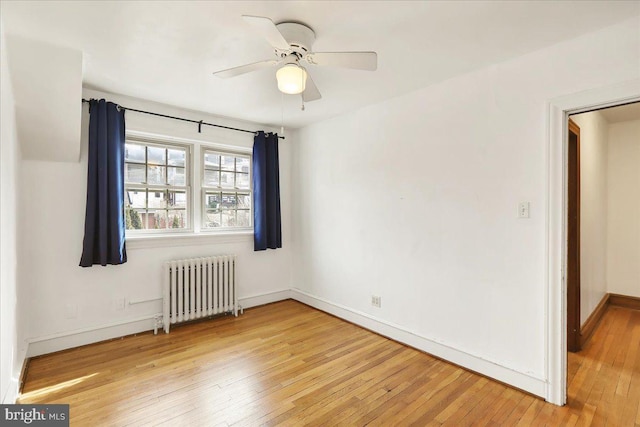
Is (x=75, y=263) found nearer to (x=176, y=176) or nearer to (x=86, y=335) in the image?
(x=86, y=335)

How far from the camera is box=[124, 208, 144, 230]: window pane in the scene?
334 centimetres

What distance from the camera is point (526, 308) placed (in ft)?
7.50

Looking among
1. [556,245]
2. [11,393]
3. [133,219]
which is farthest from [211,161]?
[556,245]

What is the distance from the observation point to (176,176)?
368 cm

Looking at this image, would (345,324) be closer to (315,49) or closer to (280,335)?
(280,335)

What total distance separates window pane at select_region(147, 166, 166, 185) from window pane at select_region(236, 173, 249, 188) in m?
0.94

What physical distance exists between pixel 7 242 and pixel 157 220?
5.36ft

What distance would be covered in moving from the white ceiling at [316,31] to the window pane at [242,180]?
1540 millimetres

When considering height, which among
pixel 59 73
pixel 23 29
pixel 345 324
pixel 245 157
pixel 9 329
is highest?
pixel 23 29

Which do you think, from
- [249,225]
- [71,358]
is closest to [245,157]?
[249,225]

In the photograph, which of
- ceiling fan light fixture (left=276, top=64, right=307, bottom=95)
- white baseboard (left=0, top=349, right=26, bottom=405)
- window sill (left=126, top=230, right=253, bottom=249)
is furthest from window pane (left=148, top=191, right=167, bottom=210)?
ceiling fan light fixture (left=276, top=64, right=307, bottom=95)

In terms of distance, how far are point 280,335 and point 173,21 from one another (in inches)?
114

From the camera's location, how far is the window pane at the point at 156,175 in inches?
137

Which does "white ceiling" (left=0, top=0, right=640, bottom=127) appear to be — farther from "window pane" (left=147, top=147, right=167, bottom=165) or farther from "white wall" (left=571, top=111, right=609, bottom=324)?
"white wall" (left=571, top=111, right=609, bottom=324)
